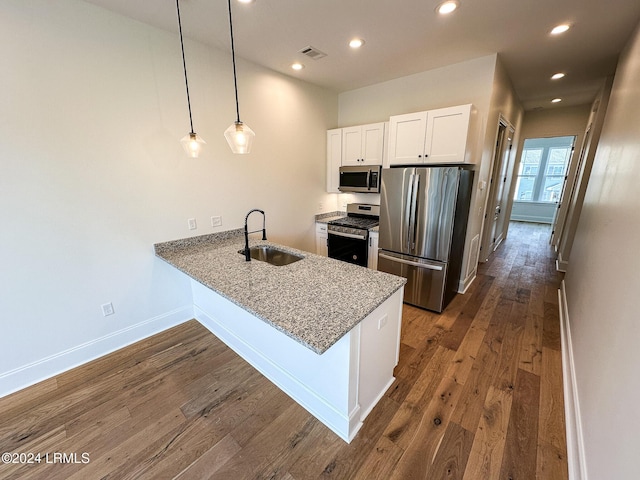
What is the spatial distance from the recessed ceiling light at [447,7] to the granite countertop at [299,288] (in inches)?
79.7

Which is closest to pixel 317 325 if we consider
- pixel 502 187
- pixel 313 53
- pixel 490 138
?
pixel 313 53

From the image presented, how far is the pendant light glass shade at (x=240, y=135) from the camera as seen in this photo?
1704 millimetres

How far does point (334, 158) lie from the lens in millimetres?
3895

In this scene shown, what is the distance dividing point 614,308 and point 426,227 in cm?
153

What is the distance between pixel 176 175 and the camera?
2404mm

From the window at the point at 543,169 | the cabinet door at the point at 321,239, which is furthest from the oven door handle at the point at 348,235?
the window at the point at 543,169

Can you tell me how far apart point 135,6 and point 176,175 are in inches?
48.7

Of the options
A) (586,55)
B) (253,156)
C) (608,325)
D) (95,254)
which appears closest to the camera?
(608,325)

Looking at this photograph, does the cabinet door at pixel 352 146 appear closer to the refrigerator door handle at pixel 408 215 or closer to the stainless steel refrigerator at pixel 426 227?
the stainless steel refrigerator at pixel 426 227

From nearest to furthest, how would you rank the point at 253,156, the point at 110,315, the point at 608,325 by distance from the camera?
the point at 608,325 < the point at 110,315 < the point at 253,156

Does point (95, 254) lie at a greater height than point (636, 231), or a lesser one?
lesser

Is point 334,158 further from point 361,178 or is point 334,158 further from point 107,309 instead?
point 107,309

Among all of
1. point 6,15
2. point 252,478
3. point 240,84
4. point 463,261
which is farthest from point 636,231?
point 6,15

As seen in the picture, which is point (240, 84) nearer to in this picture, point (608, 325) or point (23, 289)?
point (23, 289)
